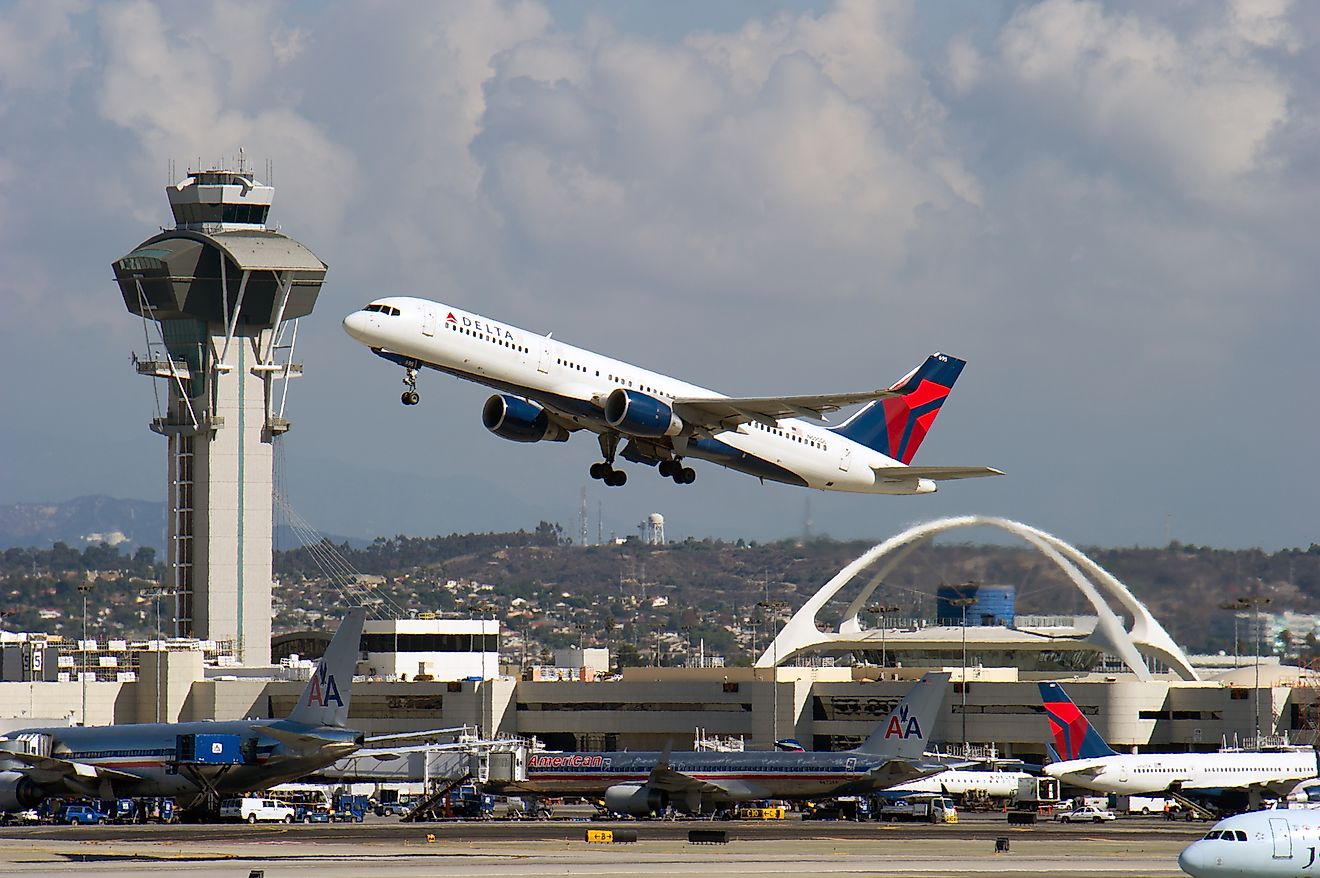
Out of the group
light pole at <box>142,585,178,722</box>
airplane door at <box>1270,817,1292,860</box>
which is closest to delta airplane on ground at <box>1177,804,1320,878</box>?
airplane door at <box>1270,817,1292,860</box>

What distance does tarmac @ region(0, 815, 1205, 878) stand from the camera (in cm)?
6072

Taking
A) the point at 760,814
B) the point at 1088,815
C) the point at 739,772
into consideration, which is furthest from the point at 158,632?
the point at 1088,815

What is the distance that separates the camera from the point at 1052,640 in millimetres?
176125

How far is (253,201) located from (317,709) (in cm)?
11509

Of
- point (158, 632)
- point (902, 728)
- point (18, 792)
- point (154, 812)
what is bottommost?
point (154, 812)

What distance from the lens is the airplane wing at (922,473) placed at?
81.1 metres

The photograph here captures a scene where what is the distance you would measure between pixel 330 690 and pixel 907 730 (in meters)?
28.0

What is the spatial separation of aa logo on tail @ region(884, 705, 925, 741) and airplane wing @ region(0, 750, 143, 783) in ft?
116

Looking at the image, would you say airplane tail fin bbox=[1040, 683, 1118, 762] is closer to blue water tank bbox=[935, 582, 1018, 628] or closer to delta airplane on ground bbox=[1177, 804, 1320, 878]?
blue water tank bbox=[935, 582, 1018, 628]

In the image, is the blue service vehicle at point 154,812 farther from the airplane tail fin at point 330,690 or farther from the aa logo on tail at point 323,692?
the aa logo on tail at point 323,692

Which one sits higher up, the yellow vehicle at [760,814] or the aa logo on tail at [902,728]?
the aa logo on tail at [902,728]

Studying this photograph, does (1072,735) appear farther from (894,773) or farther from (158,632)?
(158,632)

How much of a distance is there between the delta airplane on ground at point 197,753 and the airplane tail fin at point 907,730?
25.6 meters

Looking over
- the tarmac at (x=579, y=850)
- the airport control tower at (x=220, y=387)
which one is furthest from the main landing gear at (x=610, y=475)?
the airport control tower at (x=220, y=387)
